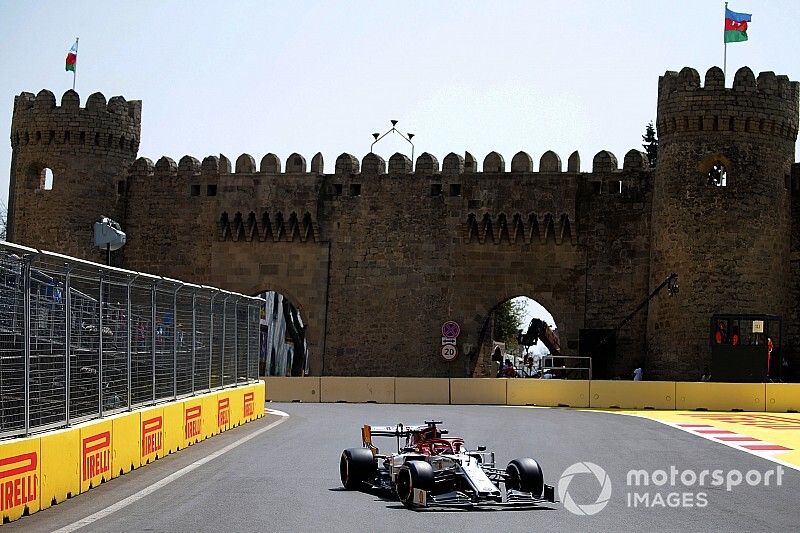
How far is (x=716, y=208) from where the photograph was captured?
40219 millimetres

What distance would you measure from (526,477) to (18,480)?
15.0ft

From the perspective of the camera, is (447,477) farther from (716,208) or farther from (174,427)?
(716,208)

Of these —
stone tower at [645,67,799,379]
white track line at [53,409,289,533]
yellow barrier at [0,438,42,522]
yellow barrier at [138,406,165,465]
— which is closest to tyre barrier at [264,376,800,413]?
stone tower at [645,67,799,379]

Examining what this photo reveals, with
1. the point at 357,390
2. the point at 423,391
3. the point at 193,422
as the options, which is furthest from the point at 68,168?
the point at 193,422

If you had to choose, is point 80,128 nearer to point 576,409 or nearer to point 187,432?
point 576,409

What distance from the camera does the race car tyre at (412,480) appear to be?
12398 millimetres

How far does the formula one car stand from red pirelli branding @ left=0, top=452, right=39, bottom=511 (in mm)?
3285

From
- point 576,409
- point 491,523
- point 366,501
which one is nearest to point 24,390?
point 366,501

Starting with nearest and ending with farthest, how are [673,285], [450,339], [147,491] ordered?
[147,491], [673,285], [450,339]

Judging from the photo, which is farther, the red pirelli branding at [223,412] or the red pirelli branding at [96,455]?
the red pirelli branding at [223,412]

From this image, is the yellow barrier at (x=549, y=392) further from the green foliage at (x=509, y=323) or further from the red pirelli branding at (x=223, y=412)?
the green foliage at (x=509, y=323)

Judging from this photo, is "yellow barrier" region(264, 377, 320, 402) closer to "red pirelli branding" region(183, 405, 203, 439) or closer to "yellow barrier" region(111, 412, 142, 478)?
"red pirelli branding" region(183, 405, 203, 439)

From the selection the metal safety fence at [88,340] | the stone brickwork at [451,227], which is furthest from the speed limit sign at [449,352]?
the metal safety fence at [88,340]

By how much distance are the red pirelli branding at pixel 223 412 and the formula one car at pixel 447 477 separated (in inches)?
352
